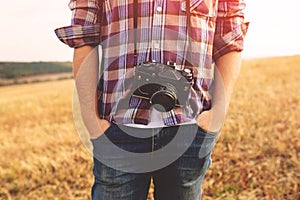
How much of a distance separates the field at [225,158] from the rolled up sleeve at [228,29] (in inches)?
69.2

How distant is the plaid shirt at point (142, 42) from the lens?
4.42 feet

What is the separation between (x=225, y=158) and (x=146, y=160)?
2453 mm

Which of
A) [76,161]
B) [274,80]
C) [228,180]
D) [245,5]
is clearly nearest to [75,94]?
[245,5]

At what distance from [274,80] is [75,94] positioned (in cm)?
730

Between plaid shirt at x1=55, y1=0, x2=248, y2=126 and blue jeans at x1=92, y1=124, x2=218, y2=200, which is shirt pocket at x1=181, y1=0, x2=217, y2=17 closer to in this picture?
plaid shirt at x1=55, y1=0, x2=248, y2=126

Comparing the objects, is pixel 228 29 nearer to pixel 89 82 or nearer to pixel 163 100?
pixel 163 100

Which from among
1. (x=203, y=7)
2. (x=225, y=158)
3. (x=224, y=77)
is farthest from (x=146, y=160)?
(x=225, y=158)

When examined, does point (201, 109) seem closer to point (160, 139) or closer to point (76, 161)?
point (160, 139)

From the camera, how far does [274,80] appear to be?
8312 mm

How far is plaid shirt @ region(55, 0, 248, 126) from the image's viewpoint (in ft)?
4.42

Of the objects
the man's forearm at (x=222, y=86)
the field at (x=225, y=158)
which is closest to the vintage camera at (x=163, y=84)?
the man's forearm at (x=222, y=86)

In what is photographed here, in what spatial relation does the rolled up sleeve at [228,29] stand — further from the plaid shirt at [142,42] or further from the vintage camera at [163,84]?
the vintage camera at [163,84]

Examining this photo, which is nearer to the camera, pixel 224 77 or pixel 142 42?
pixel 142 42

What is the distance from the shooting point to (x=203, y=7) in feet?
4.64
